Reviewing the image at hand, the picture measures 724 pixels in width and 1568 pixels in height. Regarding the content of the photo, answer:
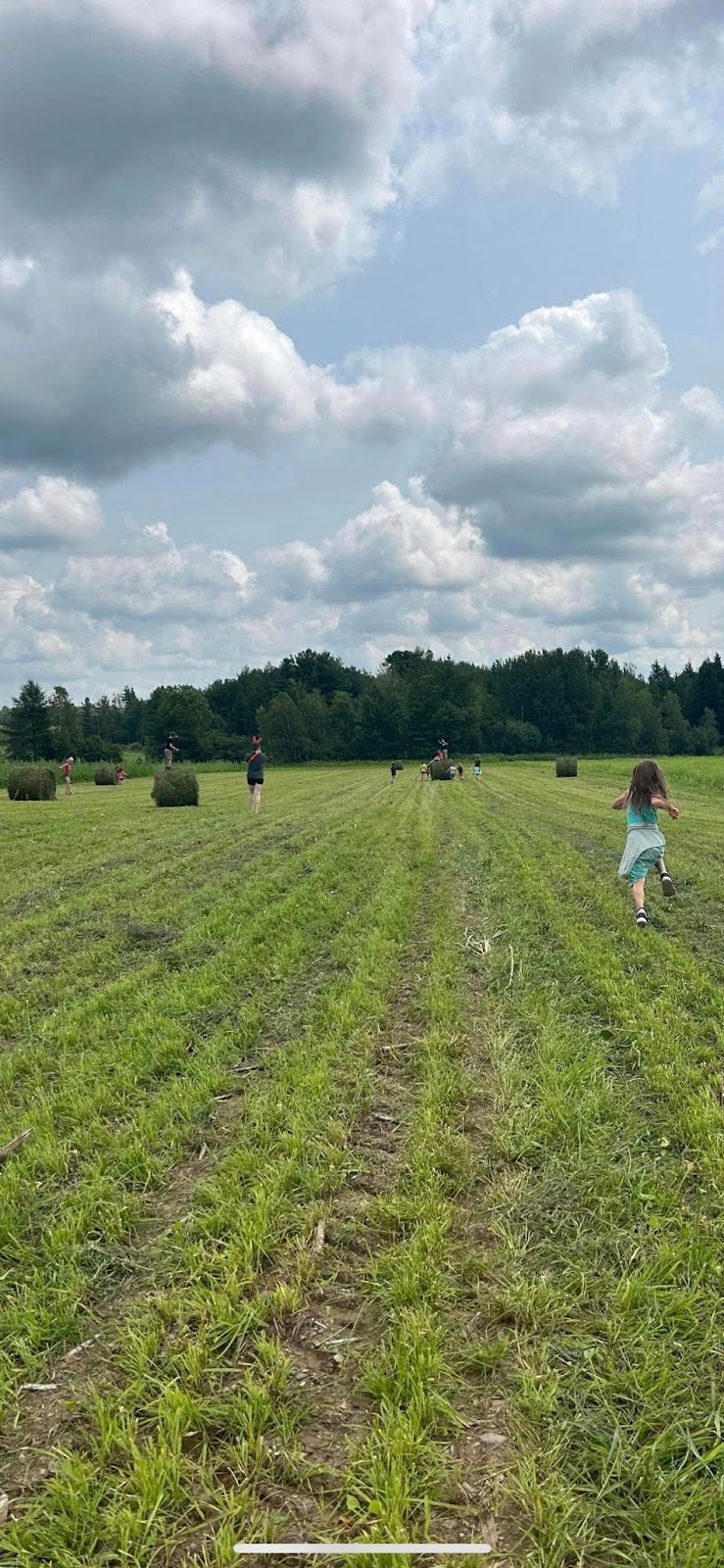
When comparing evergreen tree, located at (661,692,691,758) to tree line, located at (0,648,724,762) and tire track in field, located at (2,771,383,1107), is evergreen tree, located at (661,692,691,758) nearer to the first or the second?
tree line, located at (0,648,724,762)

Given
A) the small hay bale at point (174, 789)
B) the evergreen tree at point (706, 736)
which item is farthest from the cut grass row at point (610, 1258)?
the evergreen tree at point (706, 736)

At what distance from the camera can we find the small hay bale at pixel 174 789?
25.2 meters

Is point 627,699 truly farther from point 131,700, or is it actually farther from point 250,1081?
point 250,1081

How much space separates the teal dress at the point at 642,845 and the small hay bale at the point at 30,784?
24.2 metres

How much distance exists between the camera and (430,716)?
104000 mm

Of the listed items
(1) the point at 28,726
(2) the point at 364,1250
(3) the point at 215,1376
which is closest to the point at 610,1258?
(2) the point at 364,1250

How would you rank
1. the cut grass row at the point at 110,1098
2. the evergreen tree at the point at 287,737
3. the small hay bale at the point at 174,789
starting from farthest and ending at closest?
the evergreen tree at the point at 287,737 < the small hay bale at the point at 174,789 < the cut grass row at the point at 110,1098

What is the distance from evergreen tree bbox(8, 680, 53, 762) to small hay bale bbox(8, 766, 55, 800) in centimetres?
6409

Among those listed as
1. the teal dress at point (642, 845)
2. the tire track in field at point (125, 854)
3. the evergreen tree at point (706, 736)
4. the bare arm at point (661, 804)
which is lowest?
the tire track in field at point (125, 854)

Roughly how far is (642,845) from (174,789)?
1802cm

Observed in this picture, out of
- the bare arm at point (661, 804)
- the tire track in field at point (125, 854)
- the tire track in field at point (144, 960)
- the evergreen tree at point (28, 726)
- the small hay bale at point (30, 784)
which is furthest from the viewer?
the evergreen tree at point (28, 726)

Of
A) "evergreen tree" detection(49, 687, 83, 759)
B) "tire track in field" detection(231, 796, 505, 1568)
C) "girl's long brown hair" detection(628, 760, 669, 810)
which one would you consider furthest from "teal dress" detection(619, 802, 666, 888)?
"evergreen tree" detection(49, 687, 83, 759)

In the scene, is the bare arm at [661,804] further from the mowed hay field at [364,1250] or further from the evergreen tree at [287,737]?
the evergreen tree at [287,737]

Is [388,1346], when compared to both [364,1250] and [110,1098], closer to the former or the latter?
[364,1250]
